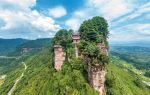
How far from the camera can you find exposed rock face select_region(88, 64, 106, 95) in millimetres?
122688

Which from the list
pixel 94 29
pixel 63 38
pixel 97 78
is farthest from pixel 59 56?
pixel 97 78

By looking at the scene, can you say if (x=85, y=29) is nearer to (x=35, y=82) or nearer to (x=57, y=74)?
(x=57, y=74)

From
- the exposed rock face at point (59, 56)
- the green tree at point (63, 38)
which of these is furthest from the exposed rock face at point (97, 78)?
the green tree at point (63, 38)

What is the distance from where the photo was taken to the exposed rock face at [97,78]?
403 feet

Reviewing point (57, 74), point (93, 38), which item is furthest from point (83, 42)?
point (57, 74)

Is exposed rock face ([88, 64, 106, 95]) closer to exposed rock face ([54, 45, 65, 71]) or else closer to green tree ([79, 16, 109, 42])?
exposed rock face ([54, 45, 65, 71])

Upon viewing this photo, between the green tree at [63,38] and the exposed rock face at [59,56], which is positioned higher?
the green tree at [63,38]

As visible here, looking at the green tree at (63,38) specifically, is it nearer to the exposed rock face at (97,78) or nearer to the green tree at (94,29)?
the green tree at (94,29)

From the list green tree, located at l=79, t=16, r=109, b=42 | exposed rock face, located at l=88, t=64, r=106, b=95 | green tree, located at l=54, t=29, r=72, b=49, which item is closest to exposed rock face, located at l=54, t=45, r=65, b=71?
green tree, located at l=54, t=29, r=72, b=49

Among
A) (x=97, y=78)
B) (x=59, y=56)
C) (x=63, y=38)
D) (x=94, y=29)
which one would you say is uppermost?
(x=94, y=29)

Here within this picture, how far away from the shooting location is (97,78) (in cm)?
12344

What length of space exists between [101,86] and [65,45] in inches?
1864

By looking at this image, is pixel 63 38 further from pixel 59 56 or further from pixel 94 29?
pixel 94 29

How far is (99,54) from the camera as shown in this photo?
12288 cm
